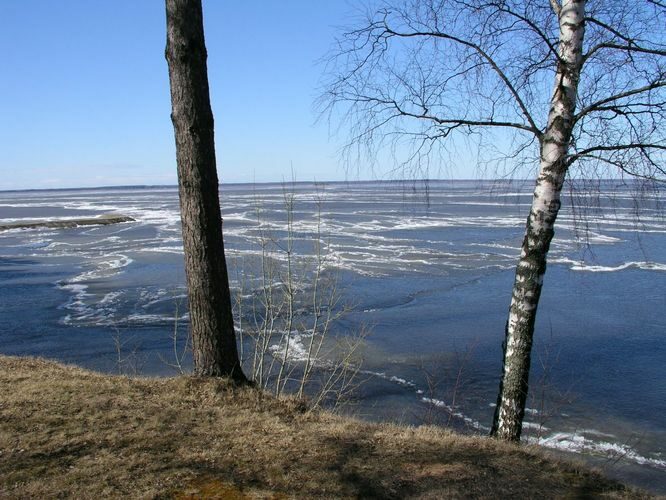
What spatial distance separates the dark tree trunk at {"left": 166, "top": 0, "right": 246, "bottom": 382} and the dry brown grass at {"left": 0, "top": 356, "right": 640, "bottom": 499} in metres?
0.43

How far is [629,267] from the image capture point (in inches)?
865

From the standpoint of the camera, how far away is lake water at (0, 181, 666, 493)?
8812mm

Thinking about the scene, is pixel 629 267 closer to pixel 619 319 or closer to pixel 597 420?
pixel 619 319

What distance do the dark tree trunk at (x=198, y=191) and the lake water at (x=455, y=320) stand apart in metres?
2.11

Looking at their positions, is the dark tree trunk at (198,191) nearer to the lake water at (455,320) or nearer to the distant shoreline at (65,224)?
the lake water at (455,320)

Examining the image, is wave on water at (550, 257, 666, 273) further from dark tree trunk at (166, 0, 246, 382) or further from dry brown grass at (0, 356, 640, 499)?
dark tree trunk at (166, 0, 246, 382)

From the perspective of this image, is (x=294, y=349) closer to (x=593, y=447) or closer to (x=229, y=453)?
(x=593, y=447)

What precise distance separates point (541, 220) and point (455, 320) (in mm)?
9554

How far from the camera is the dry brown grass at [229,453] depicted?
4379 millimetres

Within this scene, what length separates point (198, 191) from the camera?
6.05m

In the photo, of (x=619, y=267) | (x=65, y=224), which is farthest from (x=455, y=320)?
(x=65, y=224)

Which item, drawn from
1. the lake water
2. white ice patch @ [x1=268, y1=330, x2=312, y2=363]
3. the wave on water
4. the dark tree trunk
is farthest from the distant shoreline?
the dark tree trunk

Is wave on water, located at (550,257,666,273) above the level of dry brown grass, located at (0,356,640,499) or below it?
below

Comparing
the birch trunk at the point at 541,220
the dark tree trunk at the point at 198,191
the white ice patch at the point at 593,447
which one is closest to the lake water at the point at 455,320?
the white ice patch at the point at 593,447
